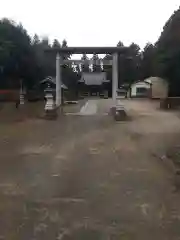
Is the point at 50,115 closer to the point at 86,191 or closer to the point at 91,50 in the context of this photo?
the point at 91,50

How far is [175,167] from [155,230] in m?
3.01

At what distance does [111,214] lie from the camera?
4.99 m

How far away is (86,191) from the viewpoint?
6102 mm

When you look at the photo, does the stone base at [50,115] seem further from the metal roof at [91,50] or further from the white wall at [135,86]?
the white wall at [135,86]

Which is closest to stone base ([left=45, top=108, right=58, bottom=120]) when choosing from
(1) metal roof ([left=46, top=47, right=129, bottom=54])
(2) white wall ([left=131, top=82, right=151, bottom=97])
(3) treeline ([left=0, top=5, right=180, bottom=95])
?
(1) metal roof ([left=46, top=47, right=129, bottom=54])

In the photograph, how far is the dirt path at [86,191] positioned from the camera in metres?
4.47

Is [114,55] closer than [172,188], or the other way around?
[172,188]

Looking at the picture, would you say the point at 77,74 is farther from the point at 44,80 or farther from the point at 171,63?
the point at 171,63

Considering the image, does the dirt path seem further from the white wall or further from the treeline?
the white wall

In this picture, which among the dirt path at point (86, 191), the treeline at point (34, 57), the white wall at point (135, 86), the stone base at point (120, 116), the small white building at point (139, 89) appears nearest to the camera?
the dirt path at point (86, 191)

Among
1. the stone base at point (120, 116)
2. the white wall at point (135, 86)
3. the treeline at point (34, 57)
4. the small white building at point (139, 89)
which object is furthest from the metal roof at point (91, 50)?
the white wall at point (135, 86)

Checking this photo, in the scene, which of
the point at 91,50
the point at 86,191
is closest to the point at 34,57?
the point at 91,50

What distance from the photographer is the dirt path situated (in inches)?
176

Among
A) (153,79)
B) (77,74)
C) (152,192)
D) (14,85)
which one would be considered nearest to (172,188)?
(152,192)
